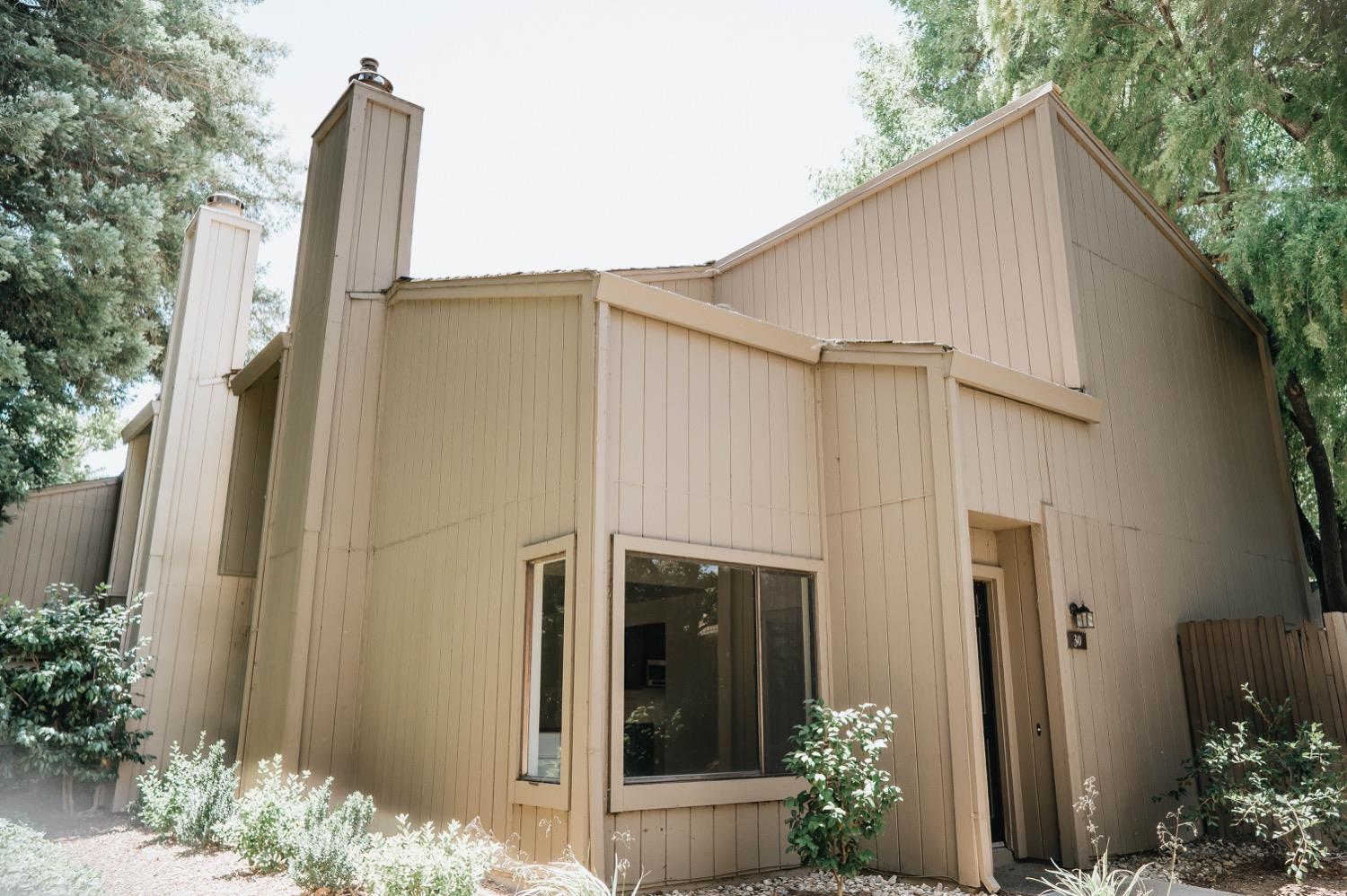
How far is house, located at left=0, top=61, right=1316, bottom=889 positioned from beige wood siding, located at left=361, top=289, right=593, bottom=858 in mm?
37

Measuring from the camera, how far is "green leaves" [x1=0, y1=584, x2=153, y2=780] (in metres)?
7.71

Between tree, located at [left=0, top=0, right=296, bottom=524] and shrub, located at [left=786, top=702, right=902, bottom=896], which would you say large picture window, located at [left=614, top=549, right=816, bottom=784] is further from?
tree, located at [left=0, top=0, right=296, bottom=524]

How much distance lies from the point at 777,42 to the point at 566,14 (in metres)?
2.70

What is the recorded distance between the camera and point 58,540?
12117 millimetres

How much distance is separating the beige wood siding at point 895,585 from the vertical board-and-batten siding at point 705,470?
0.24m

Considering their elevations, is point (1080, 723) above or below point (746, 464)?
below

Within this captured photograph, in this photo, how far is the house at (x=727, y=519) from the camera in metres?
5.71

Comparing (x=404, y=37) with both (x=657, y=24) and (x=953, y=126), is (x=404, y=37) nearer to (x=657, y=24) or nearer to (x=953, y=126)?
(x=657, y=24)

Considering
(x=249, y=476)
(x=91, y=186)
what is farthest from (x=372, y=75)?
(x=91, y=186)

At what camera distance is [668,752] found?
554 centimetres

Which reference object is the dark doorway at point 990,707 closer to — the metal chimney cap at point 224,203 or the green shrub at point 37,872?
the green shrub at point 37,872

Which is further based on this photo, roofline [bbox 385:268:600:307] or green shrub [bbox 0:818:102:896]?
roofline [bbox 385:268:600:307]

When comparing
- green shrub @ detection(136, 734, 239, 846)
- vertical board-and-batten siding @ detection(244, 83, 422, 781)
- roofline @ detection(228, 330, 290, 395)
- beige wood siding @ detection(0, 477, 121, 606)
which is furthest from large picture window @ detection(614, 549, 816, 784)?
beige wood siding @ detection(0, 477, 121, 606)

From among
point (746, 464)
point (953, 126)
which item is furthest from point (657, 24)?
point (746, 464)
